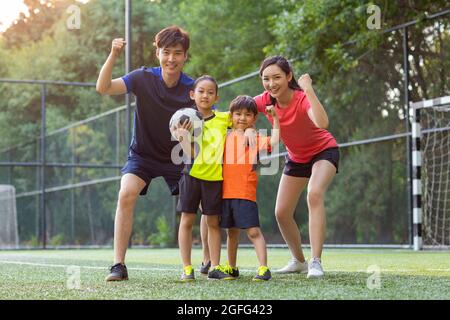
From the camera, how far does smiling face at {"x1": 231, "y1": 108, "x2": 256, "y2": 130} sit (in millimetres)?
4922

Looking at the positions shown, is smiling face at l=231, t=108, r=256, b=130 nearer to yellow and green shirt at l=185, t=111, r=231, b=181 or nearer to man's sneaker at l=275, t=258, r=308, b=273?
yellow and green shirt at l=185, t=111, r=231, b=181

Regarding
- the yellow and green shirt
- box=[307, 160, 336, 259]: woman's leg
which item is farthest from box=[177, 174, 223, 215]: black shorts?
box=[307, 160, 336, 259]: woman's leg

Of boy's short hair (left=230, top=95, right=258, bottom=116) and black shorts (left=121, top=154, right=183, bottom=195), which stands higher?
boy's short hair (left=230, top=95, right=258, bottom=116)

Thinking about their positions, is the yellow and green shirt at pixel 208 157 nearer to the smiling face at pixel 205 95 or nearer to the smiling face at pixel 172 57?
the smiling face at pixel 205 95

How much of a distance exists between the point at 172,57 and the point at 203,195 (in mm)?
821

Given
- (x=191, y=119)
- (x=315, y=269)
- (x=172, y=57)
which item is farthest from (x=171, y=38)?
(x=315, y=269)

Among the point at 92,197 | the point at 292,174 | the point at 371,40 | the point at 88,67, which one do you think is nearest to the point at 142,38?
the point at 88,67

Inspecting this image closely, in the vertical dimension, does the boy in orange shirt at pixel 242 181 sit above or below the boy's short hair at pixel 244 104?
below

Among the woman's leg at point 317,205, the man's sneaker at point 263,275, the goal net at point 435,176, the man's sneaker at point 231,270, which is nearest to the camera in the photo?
the man's sneaker at point 263,275

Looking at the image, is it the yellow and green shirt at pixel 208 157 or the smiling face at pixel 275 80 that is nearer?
the yellow and green shirt at pixel 208 157

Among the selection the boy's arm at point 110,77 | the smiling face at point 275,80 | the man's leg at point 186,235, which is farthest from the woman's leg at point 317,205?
the boy's arm at point 110,77

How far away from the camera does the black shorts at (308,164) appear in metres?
5.18

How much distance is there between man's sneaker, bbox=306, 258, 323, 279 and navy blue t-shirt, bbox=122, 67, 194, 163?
1038mm

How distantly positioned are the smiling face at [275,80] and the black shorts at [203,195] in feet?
2.04
